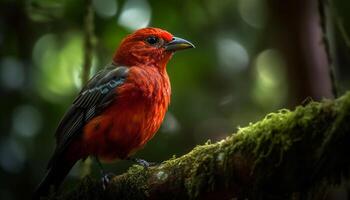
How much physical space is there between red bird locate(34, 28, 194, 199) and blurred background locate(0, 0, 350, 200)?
25.1 inches

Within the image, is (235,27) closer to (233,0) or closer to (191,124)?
(233,0)

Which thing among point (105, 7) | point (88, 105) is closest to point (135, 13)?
point (105, 7)

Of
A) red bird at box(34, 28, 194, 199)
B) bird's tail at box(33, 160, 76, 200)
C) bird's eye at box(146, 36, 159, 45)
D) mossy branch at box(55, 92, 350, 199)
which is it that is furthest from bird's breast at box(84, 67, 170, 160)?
mossy branch at box(55, 92, 350, 199)

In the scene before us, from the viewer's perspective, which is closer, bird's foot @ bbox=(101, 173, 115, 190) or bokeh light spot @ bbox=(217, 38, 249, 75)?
bird's foot @ bbox=(101, 173, 115, 190)

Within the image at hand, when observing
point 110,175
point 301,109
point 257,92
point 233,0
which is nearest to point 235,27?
point 233,0

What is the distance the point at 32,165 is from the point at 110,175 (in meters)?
2.27

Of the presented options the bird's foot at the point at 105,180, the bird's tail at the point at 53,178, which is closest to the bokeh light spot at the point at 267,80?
the bird's tail at the point at 53,178

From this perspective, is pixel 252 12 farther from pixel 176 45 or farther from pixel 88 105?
pixel 88 105

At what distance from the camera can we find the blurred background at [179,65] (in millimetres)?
6027

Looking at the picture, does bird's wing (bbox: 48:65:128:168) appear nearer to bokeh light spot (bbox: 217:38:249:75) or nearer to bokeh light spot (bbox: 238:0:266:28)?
bokeh light spot (bbox: 217:38:249:75)

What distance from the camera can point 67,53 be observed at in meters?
7.06

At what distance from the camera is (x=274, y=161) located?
280 centimetres

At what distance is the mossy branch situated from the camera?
262cm

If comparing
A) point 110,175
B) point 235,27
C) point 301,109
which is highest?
point 235,27
